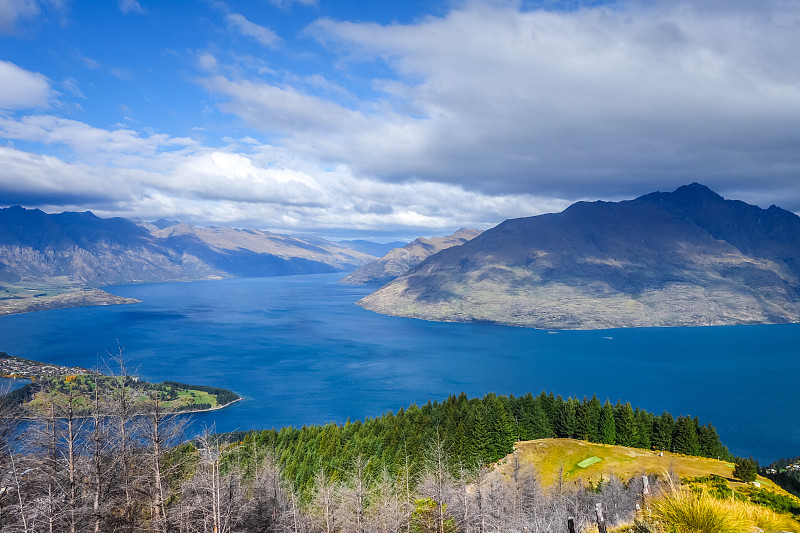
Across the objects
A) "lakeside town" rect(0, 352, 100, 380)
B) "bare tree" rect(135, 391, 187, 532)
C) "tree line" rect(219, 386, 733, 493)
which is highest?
"bare tree" rect(135, 391, 187, 532)

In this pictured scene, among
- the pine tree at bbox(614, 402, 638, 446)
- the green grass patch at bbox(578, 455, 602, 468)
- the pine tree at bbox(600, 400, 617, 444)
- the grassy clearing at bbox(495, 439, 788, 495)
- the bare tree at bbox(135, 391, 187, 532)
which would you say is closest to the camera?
the bare tree at bbox(135, 391, 187, 532)

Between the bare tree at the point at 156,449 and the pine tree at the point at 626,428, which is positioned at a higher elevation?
the bare tree at the point at 156,449

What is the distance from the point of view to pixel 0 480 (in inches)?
968

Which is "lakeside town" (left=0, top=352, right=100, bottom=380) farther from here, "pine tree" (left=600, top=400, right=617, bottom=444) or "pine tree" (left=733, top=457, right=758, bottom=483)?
"pine tree" (left=733, top=457, right=758, bottom=483)

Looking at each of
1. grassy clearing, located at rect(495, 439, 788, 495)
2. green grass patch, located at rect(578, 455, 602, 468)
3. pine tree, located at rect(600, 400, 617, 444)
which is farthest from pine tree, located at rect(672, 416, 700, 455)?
green grass patch, located at rect(578, 455, 602, 468)

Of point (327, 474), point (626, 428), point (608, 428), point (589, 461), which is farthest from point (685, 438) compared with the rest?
point (327, 474)

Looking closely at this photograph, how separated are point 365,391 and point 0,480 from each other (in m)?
160

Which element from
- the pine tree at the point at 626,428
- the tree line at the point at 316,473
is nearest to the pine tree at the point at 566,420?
the tree line at the point at 316,473

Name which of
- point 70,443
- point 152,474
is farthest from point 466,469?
point 70,443

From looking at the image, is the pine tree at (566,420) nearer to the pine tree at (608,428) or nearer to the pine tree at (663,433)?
the pine tree at (608,428)

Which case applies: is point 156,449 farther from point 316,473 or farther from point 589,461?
point 589,461

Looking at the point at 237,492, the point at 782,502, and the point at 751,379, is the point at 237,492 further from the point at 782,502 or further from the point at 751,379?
the point at 751,379

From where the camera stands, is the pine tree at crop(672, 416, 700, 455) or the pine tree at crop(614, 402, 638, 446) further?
the pine tree at crop(614, 402, 638, 446)

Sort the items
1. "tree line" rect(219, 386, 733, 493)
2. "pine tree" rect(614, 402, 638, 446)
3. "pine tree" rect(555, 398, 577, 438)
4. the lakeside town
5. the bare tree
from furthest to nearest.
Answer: the lakeside town → "pine tree" rect(555, 398, 577, 438) → "pine tree" rect(614, 402, 638, 446) → "tree line" rect(219, 386, 733, 493) → the bare tree
